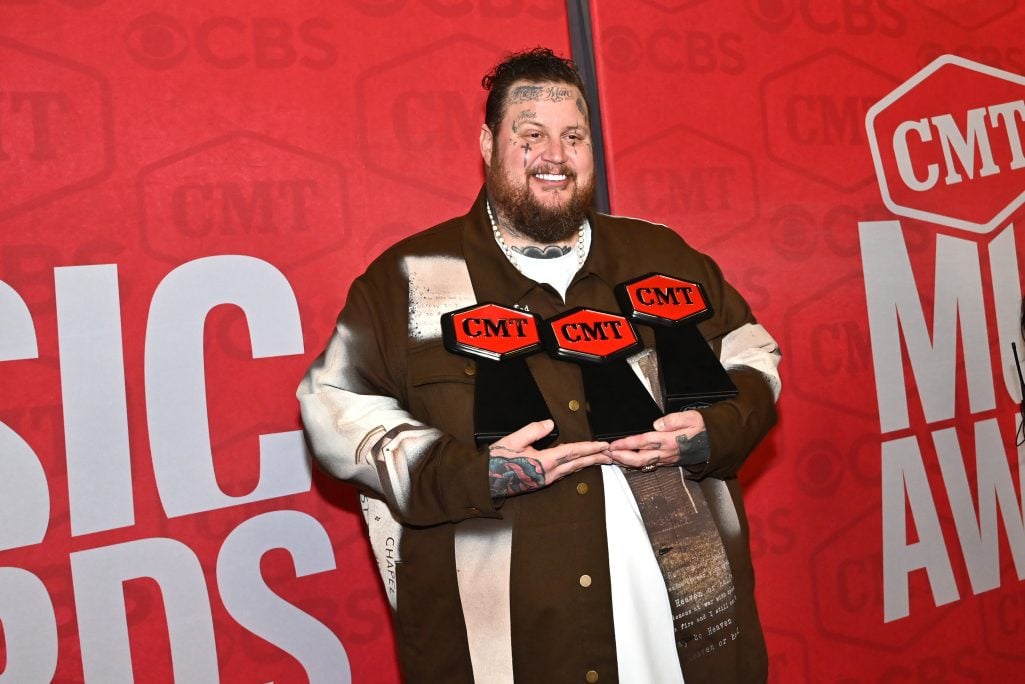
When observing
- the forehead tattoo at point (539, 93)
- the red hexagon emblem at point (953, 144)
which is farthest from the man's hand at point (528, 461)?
the red hexagon emblem at point (953, 144)

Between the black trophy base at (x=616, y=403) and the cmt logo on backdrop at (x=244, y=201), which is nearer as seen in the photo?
the black trophy base at (x=616, y=403)

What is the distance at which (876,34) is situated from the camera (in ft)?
8.82

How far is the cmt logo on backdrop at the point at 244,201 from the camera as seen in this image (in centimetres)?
192

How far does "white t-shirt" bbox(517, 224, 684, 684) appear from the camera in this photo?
1.54m

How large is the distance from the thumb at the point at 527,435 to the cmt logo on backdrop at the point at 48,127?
102 cm

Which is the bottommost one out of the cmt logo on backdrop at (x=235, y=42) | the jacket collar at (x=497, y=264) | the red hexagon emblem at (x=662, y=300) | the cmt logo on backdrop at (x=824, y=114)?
the red hexagon emblem at (x=662, y=300)

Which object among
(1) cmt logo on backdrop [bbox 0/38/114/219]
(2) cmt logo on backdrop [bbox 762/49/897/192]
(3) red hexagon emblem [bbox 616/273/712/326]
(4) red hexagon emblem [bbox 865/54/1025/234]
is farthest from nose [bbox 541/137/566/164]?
(4) red hexagon emblem [bbox 865/54/1025/234]

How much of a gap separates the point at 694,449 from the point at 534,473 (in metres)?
0.29

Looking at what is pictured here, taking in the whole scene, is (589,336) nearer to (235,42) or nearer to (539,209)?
(539,209)

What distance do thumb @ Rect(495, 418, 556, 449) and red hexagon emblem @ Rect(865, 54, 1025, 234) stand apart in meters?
1.65

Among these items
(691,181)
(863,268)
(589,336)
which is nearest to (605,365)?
(589,336)

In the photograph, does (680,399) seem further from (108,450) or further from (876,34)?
(876,34)

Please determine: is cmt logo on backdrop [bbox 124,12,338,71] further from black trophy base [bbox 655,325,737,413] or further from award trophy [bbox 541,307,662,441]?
black trophy base [bbox 655,325,737,413]

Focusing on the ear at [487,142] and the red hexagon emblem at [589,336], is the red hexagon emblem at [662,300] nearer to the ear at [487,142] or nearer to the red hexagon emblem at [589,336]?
the red hexagon emblem at [589,336]
